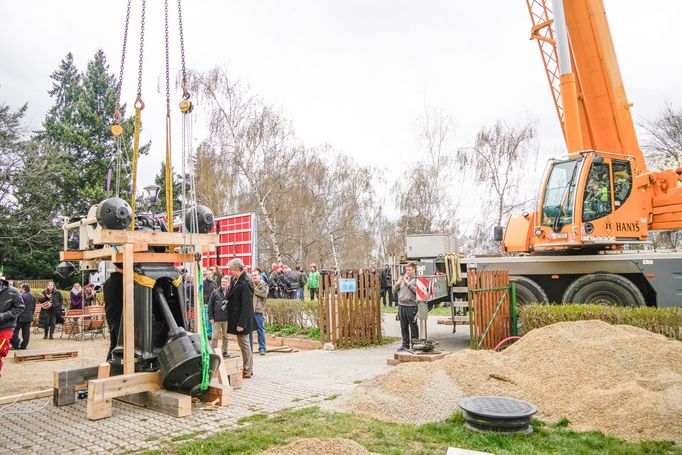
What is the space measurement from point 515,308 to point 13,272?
33.2 m

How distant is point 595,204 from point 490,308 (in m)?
3.19

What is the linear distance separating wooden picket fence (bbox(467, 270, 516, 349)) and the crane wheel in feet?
4.75

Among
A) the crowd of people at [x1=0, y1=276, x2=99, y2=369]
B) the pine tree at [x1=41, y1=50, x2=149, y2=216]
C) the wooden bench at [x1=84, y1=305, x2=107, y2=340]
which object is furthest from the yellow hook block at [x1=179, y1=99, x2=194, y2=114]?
the pine tree at [x1=41, y1=50, x2=149, y2=216]

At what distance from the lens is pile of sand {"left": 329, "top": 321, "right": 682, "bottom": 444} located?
5320 millimetres

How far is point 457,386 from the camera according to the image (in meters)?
6.77

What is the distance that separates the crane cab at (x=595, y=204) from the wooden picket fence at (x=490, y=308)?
5.15 ft

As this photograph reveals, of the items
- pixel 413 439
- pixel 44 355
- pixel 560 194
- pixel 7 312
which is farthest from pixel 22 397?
pixel 560 194

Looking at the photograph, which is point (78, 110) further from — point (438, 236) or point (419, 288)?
point (419, 288)

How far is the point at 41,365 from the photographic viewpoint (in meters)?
11.0

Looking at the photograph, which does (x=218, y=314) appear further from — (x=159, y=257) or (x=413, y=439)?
(x=413, y=439)

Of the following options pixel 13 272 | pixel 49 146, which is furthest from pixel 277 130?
pixel 13 272

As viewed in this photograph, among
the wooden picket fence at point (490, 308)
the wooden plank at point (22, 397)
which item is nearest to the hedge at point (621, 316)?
the wooden picket fence at point (490, 308)

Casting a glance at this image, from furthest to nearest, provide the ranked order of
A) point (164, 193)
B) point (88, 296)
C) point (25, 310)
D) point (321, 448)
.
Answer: point (164, 193)
point (88, 296)
point (25, 310)
point (321, 448)

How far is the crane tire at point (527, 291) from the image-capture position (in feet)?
38.3
